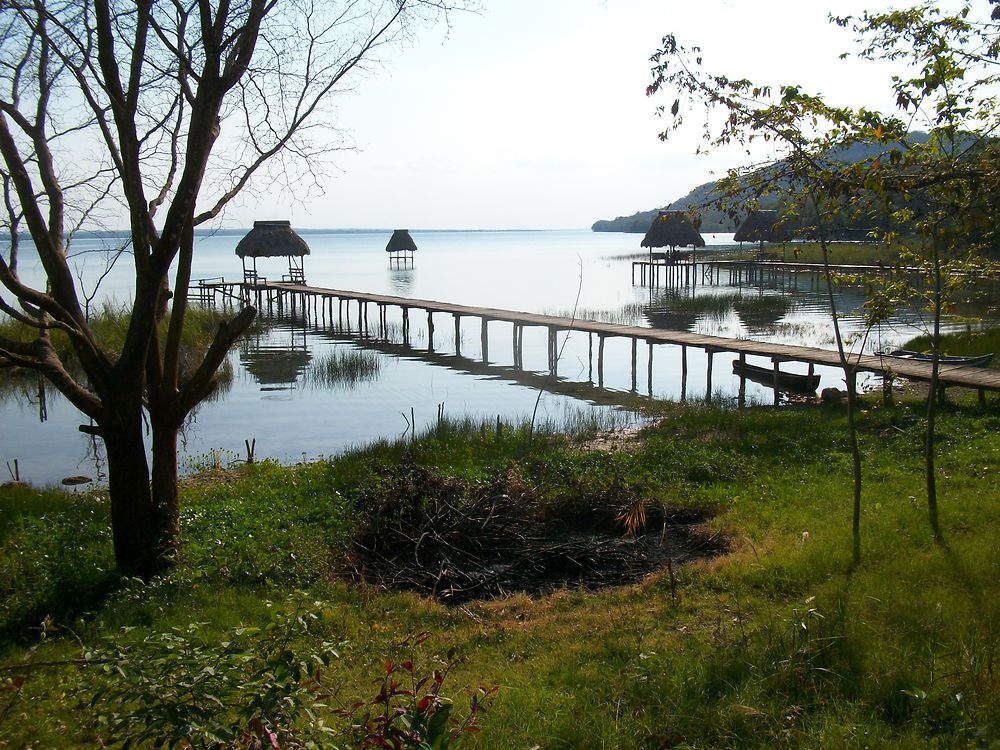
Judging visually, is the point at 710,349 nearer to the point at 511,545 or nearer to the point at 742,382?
the point at 742,382

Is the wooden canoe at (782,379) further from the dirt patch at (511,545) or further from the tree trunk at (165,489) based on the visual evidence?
the tree trunk at (165,489)

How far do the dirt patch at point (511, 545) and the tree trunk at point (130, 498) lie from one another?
1.58 meters

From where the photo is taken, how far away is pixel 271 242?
1634 inches

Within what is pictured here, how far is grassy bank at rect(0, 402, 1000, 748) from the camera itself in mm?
3516

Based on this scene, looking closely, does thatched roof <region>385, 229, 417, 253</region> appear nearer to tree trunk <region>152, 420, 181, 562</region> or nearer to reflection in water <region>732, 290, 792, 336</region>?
reflection in water <region>732, 290, 792, 336</region>

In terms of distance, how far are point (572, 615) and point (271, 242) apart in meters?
38.3

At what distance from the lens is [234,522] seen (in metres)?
7.82

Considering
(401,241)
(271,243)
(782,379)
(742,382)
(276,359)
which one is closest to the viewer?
(782,379)

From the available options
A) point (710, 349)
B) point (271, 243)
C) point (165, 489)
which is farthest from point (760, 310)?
point (165, 489)

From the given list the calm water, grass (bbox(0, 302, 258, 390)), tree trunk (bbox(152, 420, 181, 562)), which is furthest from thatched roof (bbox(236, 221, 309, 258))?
tree trunk (bbox(152, 420, 181, 562))

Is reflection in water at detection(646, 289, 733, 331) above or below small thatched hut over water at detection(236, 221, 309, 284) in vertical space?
below

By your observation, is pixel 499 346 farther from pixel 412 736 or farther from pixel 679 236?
pixel 412 736

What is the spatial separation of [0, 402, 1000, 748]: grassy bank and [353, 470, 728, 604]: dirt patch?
0.40 ft

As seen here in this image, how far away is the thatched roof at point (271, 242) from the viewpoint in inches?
1613
